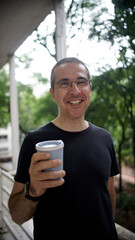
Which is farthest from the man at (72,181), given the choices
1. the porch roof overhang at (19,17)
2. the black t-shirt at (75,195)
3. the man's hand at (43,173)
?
the porch roof overhang at (19,17)

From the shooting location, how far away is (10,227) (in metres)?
2.31

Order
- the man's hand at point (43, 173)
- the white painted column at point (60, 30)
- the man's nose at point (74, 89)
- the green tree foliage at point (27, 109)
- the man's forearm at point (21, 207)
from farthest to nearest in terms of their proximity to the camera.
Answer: the green tree foliage at point (27, 109), the white painted column at point (60, 30), the man's nose at point (74, 89), the man's forearm at point (21, 207), the man's hand at point (43, 173)

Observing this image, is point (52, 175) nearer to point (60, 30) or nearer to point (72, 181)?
point (72, 181)

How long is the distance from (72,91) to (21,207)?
0.67 metres

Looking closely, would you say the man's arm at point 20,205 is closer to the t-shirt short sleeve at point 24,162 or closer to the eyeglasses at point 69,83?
the t-shirt short sleeve at point 24,162

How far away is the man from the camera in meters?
0.95

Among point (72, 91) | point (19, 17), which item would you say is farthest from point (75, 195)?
point (19, 17)

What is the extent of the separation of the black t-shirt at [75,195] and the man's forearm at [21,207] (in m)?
0.07

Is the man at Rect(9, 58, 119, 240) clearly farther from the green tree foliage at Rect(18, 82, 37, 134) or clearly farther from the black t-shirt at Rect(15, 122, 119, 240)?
the green tree foliage at Rect(18, 82, 37, 134)

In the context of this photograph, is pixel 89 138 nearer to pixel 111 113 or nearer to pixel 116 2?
pixel 116 2

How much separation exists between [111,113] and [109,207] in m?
4.23

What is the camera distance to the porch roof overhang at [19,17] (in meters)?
1.88

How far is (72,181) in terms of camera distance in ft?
3.18

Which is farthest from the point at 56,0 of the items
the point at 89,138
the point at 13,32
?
the point at 89,138
